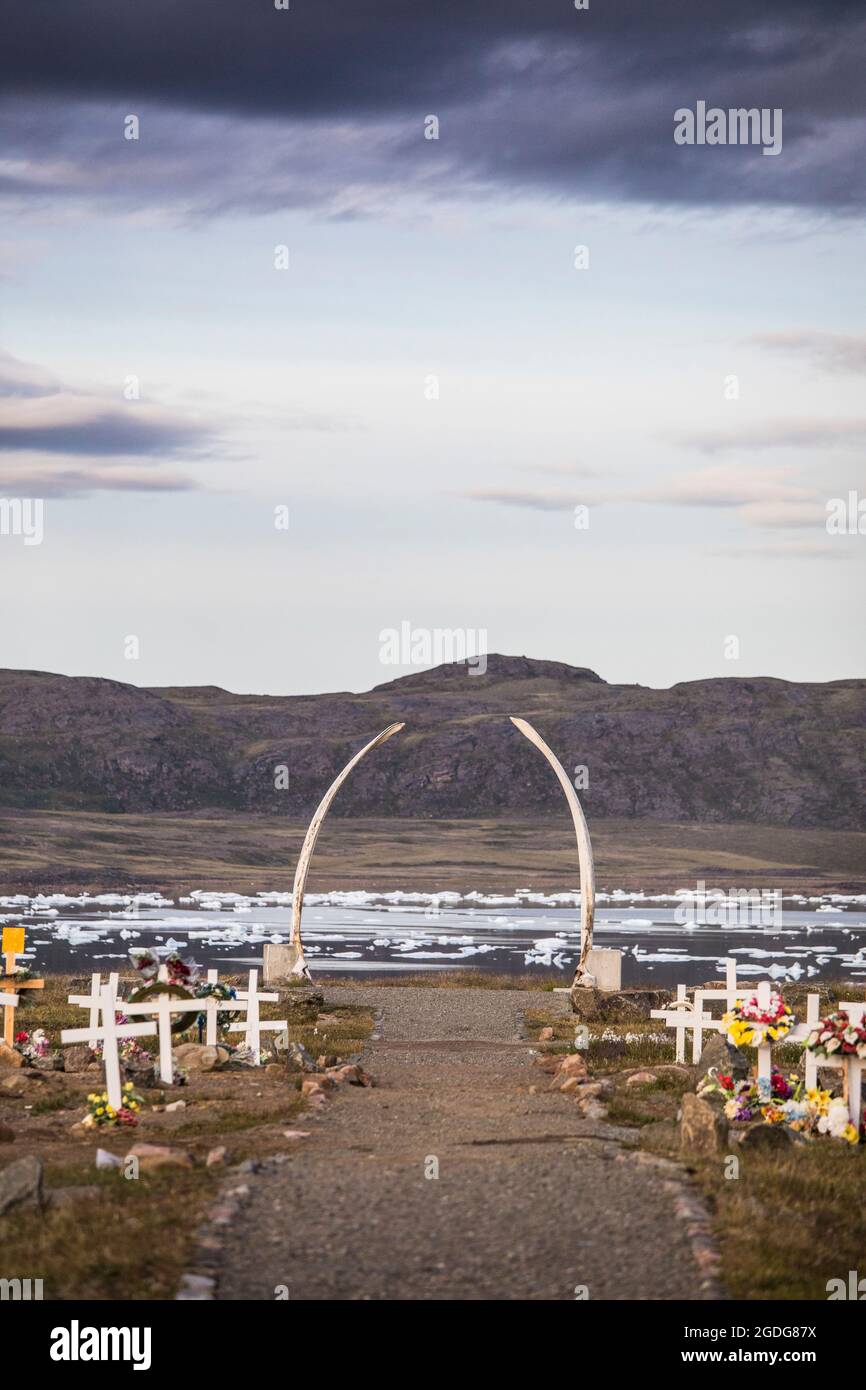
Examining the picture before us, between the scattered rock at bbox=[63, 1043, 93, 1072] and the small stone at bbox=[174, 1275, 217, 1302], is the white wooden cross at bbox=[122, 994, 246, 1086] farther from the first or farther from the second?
the small stone at bbox=[174, 1275, 217, 1302]

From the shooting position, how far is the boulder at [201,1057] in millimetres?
18734

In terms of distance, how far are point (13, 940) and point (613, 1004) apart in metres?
10.7

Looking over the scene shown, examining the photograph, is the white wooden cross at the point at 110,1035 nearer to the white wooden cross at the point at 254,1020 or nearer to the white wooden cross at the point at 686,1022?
the white wooden cross at the point at 254,1020

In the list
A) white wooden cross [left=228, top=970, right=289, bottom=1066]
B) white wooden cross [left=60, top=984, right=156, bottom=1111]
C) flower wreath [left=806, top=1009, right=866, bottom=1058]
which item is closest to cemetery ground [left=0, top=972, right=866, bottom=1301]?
white wooden cross [left=60, top=984, right=156, bottom=1111]

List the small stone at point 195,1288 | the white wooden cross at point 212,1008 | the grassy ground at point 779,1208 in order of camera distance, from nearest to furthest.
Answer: the small stone at point 195,1288, the grassy ground at point 779,1208, the white wooden cross at point 212,1008

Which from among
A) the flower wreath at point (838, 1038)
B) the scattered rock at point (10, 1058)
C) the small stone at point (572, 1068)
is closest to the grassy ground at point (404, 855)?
the scattered rock at point (10, 1058)

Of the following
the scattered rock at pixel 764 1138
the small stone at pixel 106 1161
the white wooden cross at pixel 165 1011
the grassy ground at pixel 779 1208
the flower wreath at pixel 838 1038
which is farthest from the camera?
the white wooden cross at pixel 165 1011

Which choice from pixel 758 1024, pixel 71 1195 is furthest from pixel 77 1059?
pixel 71 1195

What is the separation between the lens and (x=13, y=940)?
20.6m

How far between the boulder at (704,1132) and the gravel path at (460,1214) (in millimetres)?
553

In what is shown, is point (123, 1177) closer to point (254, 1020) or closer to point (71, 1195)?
point (71, 1195)

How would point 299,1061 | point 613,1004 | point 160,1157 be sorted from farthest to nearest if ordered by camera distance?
point 613,1004 → point 299,1061 → point 160,1157
